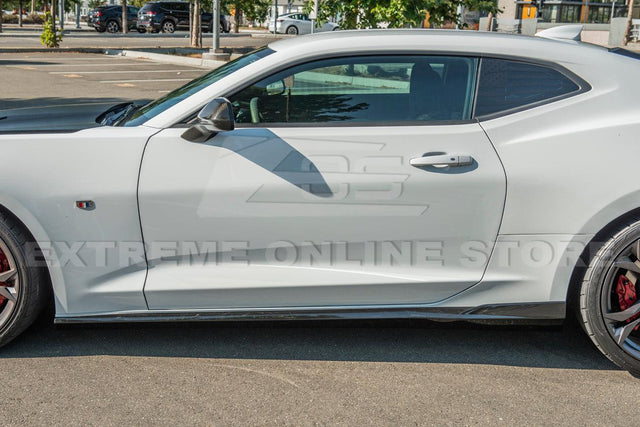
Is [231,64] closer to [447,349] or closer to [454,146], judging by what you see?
[454,146]

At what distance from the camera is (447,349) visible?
3758 mm

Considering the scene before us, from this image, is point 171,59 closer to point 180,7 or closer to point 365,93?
point 365,93

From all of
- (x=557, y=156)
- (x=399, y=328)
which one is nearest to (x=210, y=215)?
(x=399, y=328)

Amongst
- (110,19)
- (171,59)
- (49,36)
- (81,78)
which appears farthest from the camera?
(110,19)

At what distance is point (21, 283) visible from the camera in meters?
3.41

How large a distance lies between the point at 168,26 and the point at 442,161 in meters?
41.0

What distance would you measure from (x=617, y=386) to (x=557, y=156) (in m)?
1.09

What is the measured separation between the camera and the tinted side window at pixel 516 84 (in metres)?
3.44

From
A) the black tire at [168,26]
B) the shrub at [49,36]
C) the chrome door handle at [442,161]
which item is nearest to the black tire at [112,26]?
the black tire at [168,26]

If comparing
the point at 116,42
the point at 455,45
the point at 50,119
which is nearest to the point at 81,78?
the point at 50,119

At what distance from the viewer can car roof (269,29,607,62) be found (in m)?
3.47

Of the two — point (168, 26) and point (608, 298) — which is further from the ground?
point (168, 26)

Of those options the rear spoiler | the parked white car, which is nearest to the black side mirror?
the rear spoiler

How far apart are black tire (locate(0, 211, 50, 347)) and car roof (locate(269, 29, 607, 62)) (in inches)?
57.7
